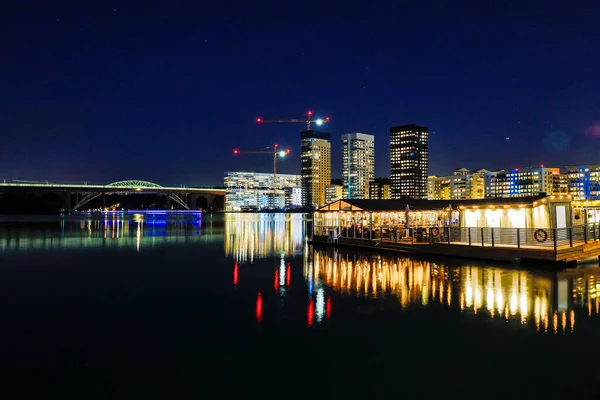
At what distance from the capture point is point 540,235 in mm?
22188

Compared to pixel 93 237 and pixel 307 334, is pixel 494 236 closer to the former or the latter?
pixel 307 334

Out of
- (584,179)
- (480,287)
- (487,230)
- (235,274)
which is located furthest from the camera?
(584,179)

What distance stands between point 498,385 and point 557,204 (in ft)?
64.7

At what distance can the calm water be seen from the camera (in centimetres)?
799

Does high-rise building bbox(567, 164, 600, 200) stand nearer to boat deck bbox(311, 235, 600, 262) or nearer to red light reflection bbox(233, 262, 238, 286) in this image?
boat deck bbox(311, 235, 600, 262)

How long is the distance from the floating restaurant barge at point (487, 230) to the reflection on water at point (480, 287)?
1.95m

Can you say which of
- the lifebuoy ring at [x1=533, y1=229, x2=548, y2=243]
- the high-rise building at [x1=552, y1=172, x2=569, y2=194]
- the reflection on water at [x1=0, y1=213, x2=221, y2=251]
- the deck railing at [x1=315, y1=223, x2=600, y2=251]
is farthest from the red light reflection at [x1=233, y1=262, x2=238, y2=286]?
the high-rise building at [x1=552, y1=172, x2=569, y2=194]

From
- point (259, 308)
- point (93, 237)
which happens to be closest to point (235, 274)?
point (259, 308)

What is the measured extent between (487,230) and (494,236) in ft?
1.93

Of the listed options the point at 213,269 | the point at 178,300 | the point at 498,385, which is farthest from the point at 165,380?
the point at 213,269

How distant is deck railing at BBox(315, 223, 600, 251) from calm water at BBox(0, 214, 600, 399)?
265 cm

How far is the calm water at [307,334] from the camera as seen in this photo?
7.99 metres

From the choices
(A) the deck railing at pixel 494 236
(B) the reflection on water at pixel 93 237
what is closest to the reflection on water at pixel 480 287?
(A) the deck railing at pixel 494 236

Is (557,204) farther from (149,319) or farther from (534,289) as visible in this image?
(149,319)
